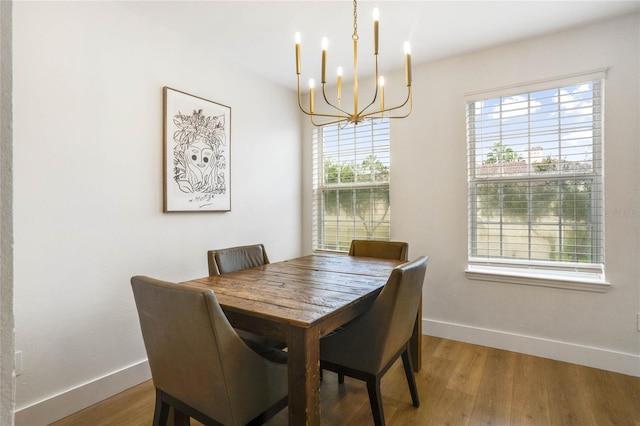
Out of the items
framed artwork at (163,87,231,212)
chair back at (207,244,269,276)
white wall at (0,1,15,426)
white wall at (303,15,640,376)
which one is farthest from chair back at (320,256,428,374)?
framed artwork at (163,87,231,212)

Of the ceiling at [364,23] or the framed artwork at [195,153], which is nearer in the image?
the ceiling at [364,23]

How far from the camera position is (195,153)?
2.62m

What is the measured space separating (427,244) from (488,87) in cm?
147

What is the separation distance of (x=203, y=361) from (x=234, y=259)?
46.7 inches

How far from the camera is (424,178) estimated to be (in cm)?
310

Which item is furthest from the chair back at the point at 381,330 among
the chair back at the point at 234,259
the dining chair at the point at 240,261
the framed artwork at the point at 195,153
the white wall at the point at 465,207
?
the framed artwork at the point at 195,153

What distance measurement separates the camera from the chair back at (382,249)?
264cm

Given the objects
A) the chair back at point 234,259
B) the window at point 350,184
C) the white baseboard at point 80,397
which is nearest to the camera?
Result: the white baseboard at point 80,397

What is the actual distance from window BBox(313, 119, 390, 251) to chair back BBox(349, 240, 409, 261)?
573mm

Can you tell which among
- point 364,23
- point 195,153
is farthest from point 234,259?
point 364,23

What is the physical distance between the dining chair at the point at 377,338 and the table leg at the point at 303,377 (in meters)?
0.41

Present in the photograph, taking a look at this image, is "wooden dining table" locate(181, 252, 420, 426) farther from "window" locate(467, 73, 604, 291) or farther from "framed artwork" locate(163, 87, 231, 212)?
"window" locate(467, 73, 604, 291)

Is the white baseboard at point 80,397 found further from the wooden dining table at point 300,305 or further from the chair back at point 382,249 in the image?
the chair back at point 382,249

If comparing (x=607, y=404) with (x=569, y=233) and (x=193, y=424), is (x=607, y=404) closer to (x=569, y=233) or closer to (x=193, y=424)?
→ (x=569, y=233)
